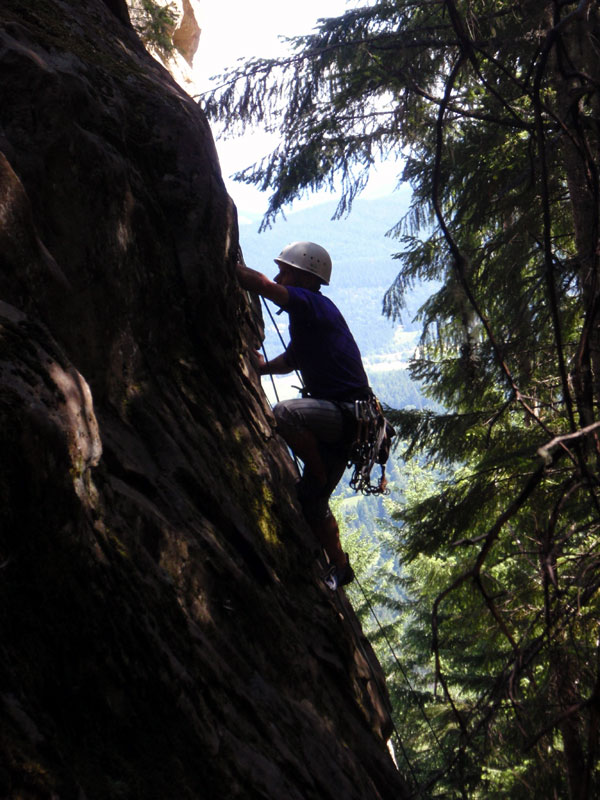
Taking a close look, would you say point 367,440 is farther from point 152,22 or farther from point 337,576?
point 152,22

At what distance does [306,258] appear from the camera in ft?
17.3

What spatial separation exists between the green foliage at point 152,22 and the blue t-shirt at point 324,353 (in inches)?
→ 138

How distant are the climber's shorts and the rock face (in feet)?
0.46

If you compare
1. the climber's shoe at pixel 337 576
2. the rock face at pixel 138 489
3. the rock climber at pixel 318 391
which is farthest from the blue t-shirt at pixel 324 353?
the climber's shoe at pixel 337 576

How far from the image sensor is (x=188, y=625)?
2.88m

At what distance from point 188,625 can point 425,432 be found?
653 centimetres

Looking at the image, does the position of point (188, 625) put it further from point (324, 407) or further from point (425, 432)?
point (425, 432)

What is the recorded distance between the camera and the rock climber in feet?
16.1

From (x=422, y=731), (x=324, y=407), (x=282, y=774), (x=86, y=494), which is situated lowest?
(x=422, y=731)

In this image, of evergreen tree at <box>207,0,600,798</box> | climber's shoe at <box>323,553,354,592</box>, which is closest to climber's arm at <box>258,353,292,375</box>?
climber's shoe at <box>323,553,354,592</box>

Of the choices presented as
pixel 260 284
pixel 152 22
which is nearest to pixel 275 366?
pixel 260 284

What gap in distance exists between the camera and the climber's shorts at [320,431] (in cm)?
490

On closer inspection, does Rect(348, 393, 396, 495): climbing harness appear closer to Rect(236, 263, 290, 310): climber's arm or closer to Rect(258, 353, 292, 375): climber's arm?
Rect(258, 353, 292, 375): climber's arm

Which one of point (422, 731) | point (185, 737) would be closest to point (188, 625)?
point (185, 737)
